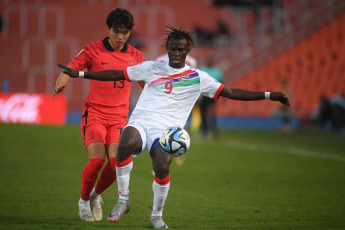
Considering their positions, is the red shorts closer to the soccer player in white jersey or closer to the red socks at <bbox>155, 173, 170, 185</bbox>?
the soccer player in white jersey

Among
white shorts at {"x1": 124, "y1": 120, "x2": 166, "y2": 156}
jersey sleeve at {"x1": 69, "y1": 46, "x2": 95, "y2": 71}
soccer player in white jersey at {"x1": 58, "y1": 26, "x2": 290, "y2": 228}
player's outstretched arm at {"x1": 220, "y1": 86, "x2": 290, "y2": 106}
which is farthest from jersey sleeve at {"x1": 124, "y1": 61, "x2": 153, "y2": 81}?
player's outstretched arm at {"x1": 220, "y1": 86, "x2": 290, "y2": 106}

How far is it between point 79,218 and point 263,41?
26.6 metres

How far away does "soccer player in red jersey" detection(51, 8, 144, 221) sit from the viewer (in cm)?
654

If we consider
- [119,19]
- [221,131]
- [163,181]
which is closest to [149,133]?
[163,181]

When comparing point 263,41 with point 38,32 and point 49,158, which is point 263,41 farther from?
point 49,158

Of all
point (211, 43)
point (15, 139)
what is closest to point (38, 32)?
point (211, 43)

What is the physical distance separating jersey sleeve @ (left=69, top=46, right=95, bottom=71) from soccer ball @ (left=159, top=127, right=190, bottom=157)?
1382 mm

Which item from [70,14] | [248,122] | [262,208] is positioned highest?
[70,14]

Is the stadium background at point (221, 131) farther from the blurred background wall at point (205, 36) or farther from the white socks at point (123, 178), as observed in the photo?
the white socks at point (123, 178)

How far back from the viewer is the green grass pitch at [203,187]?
21.8 feet

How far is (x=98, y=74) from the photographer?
6.14m

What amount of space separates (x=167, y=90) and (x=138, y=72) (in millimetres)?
343

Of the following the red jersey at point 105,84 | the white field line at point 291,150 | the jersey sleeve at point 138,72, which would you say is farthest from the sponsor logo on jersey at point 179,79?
the white field line at point 291,150

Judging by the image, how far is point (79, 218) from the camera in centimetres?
662
